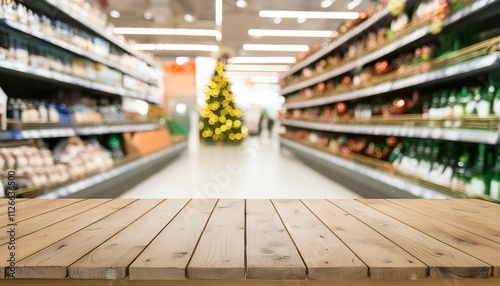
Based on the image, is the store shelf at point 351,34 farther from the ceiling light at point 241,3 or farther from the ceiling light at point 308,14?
the ceiling light at point 241,3

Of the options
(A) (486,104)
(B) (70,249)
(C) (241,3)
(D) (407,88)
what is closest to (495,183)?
(A) (486,104)

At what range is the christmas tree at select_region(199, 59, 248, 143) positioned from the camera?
1077 cm

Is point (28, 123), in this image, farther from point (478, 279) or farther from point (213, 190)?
point (478, 279)

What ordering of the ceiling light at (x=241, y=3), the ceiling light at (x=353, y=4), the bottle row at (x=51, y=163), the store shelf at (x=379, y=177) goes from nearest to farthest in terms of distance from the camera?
1. the bottle row at (x=51, y=163)
2. the store shelf at (x=379, y=177)
3. the ceiling light at (x=353, y=4)
4. the ceiling light at (x=241, y=3)

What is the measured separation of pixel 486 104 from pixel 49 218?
209 centimetres

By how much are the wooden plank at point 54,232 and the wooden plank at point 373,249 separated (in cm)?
72

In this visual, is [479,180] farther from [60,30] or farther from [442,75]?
[60,30]

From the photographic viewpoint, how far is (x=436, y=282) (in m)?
0.84

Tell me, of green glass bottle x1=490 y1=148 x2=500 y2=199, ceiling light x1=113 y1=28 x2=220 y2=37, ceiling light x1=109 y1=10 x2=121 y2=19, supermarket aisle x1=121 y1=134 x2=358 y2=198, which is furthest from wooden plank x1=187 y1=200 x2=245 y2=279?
ceiling light x1=113 y1=28 x2=220 y2=37

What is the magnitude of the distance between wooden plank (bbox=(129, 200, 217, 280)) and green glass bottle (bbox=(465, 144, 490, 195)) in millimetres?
1494

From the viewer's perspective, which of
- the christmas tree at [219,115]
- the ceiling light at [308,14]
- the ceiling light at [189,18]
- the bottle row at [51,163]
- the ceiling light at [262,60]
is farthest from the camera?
the ceiling light at [262,60]

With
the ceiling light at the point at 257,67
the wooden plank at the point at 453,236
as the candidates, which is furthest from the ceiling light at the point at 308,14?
the wooden plank at the point at 453,236

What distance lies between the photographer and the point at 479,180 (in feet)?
6.43

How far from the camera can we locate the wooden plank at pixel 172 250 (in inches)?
31.6
